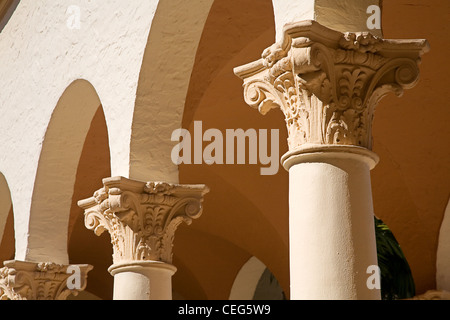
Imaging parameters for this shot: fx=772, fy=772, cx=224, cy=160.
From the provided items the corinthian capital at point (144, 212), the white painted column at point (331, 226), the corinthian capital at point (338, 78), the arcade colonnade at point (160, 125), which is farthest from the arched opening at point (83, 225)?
the white painted column at point (331, 226)

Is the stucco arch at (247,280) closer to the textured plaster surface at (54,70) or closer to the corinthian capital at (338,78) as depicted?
the textured plaster surface at (54,70)

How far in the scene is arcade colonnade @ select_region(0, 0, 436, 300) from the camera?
3.54m

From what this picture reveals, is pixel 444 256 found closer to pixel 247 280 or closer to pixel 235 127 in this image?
pixel 235 127

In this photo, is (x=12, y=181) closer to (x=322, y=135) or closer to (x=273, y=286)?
(x=322, y=135)

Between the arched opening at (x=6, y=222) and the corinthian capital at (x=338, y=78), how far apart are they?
5709mm

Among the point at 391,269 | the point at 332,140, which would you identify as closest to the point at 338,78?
the point at 332,140

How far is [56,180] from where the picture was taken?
24.3 ft

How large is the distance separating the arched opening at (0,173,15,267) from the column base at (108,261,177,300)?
377 cm

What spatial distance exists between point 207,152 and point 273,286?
20.3 ft

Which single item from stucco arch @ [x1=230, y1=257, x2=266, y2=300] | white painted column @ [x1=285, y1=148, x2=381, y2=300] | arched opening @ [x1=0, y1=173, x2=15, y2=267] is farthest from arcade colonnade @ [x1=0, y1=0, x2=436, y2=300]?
stucco arch @ [x1=230, y1=257, x2=266, y2=300]

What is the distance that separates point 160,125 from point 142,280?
1.12 meters
